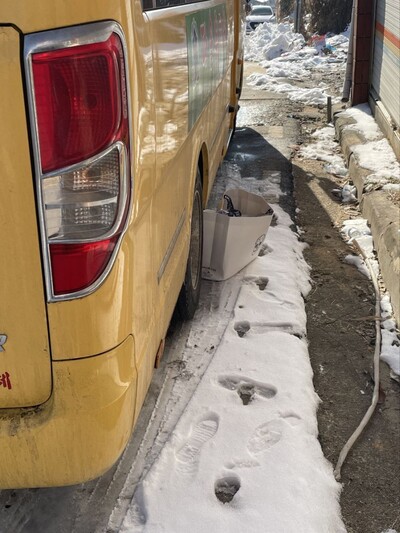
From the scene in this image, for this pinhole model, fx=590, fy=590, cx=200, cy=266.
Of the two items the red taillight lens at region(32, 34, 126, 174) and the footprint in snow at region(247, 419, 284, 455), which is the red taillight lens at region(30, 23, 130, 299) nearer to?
the red taillight lens at region(32, 34, 126, 174)

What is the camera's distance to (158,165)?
221 cm

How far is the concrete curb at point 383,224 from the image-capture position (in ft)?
14.2

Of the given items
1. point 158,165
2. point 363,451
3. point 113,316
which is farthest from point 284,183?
point 113,316

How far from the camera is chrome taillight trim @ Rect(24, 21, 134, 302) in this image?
4.94 feet

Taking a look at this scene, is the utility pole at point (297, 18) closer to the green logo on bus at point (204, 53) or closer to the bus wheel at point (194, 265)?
the green logo on bus at point (204, 53)

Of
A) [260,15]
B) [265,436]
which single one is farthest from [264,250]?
[260,15]

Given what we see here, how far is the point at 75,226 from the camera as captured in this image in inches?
66.6

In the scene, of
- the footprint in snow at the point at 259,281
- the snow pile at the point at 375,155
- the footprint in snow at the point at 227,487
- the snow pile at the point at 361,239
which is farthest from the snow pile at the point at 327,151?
the footprint in snow at the point at 227,487

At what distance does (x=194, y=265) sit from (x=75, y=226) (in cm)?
220

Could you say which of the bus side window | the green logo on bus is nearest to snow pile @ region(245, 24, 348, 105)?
the green logo on bus

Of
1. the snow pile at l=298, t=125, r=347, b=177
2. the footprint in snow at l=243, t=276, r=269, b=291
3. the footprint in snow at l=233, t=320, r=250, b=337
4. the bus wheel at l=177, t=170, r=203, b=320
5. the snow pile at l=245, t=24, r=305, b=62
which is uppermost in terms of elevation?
the bus wheel at l=177, t=170, r=203, b=320

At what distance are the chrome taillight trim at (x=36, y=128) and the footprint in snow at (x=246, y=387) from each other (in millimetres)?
1637

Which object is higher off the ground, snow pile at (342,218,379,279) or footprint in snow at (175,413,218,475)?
footprint in snow at (175,413,218,475)

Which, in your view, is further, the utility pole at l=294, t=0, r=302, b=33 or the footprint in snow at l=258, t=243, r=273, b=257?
the utility pole at l=294, t=0, r=302, b=33
